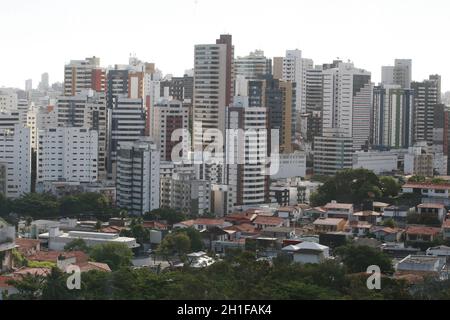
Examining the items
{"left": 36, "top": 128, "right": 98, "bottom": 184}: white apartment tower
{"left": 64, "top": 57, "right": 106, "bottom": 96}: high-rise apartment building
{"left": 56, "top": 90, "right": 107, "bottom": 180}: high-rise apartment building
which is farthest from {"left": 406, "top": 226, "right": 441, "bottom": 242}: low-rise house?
{"left": 64, "top": 57, "right": 106, "bottom": 96}: high-rise apartment building

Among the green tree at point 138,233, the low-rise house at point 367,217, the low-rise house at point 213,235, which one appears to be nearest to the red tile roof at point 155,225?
the green tree at point 138,233

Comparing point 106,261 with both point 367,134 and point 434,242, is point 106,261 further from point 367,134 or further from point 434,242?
point 367,134

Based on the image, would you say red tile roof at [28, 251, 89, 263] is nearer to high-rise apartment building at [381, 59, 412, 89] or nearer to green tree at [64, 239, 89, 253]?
green tree at [64, 239, 89, 253]

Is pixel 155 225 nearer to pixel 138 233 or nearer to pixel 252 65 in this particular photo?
pixel 138 233

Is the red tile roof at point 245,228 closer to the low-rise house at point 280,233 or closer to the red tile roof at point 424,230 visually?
the low-rise house at point 280,233
